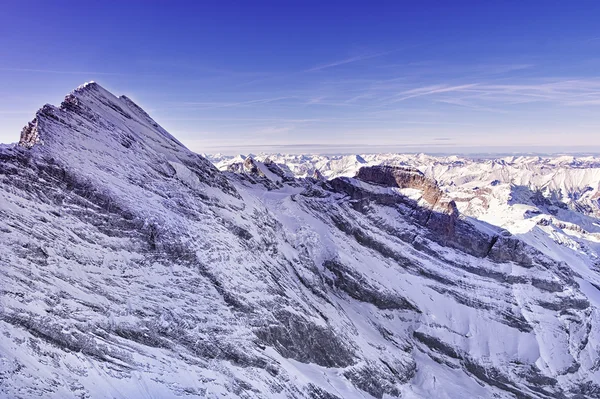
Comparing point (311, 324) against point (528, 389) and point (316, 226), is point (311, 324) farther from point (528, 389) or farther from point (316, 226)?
point (528, 389)

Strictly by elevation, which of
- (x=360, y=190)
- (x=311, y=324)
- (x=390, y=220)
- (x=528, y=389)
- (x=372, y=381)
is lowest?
(x=528, y=389)

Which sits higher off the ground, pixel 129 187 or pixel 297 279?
pixel 129 187

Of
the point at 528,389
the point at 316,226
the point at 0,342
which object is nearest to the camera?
the point at 0,342

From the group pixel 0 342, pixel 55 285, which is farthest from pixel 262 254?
pixel 0 342

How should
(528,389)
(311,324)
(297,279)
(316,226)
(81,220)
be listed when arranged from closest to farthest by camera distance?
(81,220)
(311,324)
(297,279)
(528,389)
(316,226)

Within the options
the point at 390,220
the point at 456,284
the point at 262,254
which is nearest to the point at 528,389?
the point at 456,284

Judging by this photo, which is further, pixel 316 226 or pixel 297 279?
pixel 316 226

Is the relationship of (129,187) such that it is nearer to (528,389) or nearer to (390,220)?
(390,220)
